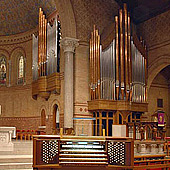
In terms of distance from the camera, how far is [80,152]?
29.3 feet

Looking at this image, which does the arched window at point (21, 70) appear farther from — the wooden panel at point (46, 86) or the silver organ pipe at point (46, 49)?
the wooden panel at point (46, 86)

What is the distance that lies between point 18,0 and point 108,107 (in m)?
10.2

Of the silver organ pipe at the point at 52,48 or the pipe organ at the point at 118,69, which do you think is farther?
the silver organ pipe at the point at 52,48

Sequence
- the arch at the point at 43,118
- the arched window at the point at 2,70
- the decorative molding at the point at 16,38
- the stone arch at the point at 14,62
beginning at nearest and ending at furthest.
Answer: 1. the arch at the point at 43,118
2. the decorative molding at the point at 16,38
3. the stone arch at the point at 14,62
4. the arched window at the point at 2,70

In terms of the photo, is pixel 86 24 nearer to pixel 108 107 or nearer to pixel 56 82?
pixel 56 82

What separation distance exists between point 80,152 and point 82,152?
5 centimetres

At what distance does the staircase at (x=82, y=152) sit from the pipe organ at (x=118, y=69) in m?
7.64

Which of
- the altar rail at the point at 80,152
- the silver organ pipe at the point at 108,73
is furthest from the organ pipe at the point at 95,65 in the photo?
the altar rail at the point at 80,152

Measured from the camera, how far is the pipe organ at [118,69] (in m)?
17.0

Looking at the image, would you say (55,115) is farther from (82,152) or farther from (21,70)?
(82,152)

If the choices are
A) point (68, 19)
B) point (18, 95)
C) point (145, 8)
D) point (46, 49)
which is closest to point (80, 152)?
point (68, 19)

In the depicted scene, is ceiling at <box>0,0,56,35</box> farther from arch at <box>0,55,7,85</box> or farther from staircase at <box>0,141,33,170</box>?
staircase at <box>0,141,33,170</box>

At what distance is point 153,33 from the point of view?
19125 millimetres

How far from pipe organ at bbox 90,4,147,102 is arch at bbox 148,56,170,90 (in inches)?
48.5
